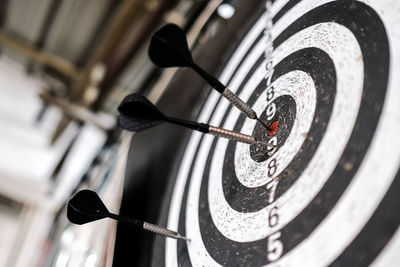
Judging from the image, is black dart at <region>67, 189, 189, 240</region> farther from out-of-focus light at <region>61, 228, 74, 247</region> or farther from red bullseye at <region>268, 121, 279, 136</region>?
out-of-focus light at <region>61, 228, 74, 247</region>

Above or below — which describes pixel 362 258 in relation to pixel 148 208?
below

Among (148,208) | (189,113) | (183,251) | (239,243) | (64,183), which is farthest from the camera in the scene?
(64,183)

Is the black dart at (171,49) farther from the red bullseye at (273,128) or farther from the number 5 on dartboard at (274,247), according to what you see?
the number 5 on dartboard at (274,247)

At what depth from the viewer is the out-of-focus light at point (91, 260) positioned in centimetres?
74

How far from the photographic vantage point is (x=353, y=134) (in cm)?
36

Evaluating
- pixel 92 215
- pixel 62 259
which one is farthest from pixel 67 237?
pixel 92 215

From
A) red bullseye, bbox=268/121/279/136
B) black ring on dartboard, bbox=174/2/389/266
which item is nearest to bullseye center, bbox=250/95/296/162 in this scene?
red bullseye, bbox=268/121/279/136

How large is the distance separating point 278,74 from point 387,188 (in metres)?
0.26

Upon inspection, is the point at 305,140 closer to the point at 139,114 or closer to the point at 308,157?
the point at 308,157

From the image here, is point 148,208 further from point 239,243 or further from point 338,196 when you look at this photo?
point 338,196

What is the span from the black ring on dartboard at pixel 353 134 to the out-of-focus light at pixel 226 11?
1.34ft

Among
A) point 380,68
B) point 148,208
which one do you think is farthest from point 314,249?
point 148,208

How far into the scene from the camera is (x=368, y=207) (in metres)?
0.31

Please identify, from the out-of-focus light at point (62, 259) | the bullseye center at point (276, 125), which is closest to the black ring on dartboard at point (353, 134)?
the bullseye center at point (276, 125)
